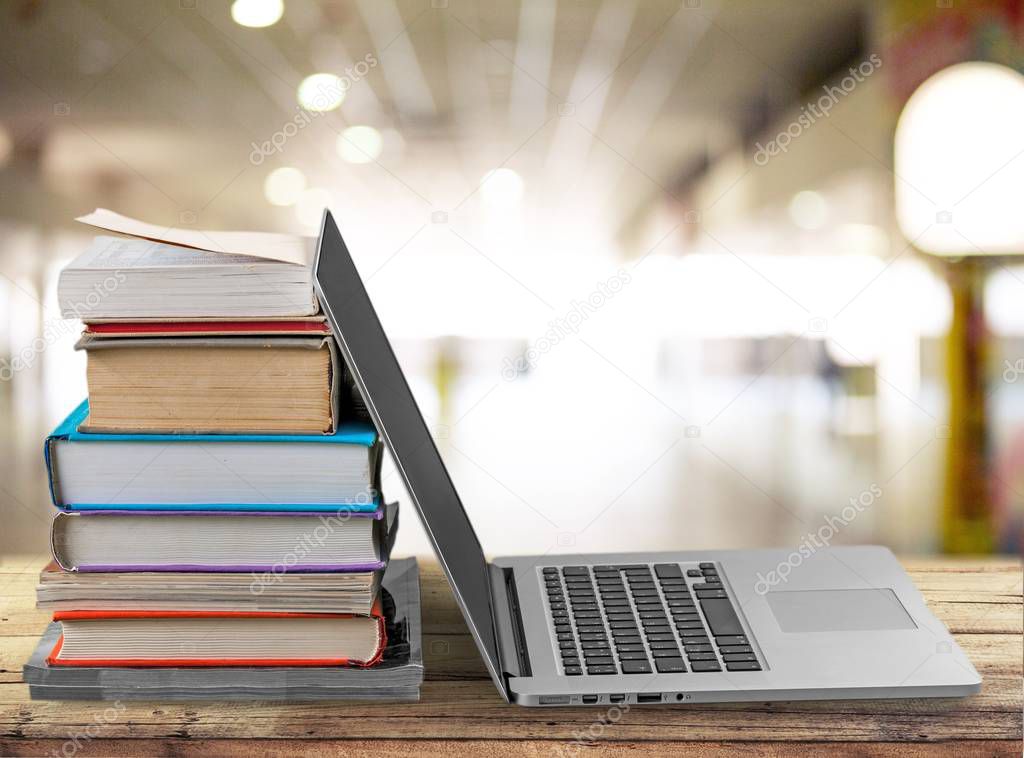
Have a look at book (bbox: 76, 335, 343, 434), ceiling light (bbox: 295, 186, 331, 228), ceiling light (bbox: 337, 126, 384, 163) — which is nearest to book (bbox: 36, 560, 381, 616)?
book (bbox: 76, 335, 343, 434)

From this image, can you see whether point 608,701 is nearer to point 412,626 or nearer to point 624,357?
point 412,626

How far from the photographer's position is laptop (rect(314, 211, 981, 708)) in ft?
2.29

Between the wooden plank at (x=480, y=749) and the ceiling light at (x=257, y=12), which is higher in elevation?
the ceiling light at (x=257, y=12)

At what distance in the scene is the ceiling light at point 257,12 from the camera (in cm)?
384

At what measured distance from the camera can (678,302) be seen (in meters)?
4.12

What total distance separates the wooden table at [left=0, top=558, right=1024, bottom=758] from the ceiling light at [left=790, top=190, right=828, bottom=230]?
11.8 feet

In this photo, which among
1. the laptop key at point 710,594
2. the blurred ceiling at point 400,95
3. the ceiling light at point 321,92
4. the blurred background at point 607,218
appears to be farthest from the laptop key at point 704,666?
the ceiling light at point 321,92

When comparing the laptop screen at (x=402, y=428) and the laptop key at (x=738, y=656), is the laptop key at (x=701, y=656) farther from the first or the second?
the laptop screen at (x=402, y=428)

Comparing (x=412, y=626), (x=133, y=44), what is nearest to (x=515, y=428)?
(x=133, y=44)

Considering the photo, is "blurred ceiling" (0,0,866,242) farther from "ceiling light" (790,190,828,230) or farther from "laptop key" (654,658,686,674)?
"laptop key" (654,658,686,674)

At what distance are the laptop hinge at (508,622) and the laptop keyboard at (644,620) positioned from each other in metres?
0.03

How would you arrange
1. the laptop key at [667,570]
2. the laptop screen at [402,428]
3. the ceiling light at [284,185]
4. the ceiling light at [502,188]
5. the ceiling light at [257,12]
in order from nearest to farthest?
1. the laptop screen at [402,428]
2. the laptop key at [667,570]
3. the ceiling light at [257,12]
4. the ceiling light at [284,185]
5. the ceiling light at [502,188]

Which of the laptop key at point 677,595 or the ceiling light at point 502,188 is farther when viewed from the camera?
the ceiling light at point 502,188

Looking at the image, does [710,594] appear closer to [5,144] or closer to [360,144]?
[360,144]
